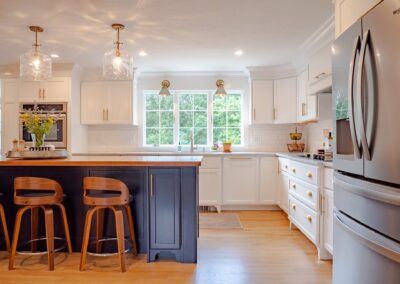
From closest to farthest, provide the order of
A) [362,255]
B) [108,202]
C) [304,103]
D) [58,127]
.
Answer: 1. [362,255]
2. [108,202]
3. [304,103]
4. [58,127]

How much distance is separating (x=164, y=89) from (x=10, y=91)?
2446 millimetres

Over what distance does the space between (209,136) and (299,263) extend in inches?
117

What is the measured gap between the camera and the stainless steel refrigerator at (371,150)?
1.18 m

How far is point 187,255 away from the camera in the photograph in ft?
8.77

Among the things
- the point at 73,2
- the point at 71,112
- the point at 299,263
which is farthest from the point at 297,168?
the point at 71,112

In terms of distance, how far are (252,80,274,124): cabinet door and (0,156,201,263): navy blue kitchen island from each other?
248cm

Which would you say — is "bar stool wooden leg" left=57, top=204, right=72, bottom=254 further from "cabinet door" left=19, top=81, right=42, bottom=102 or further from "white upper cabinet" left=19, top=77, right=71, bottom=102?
"cabinet door" left=19, top=81, right=42, bottom=102

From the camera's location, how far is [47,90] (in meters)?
4.62

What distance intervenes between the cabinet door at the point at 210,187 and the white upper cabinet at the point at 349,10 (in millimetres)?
3054

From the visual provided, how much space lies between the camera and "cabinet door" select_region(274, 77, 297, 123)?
4590 mm

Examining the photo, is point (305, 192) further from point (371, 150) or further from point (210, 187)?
point (371, 150)

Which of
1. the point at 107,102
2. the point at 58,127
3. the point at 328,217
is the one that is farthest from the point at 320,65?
the point at 58,127

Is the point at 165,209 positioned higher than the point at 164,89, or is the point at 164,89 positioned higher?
the point at 164,89

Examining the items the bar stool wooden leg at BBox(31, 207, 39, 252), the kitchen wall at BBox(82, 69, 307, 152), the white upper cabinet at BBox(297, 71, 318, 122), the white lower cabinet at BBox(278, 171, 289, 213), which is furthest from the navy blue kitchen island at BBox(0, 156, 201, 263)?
the kitchen wall at BBox(82, 69, 307, 152)
